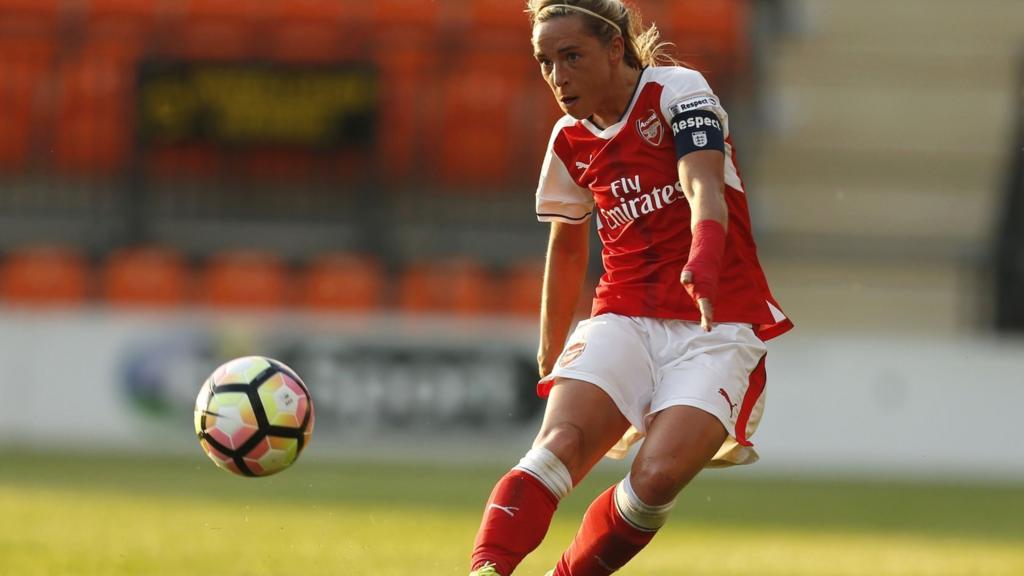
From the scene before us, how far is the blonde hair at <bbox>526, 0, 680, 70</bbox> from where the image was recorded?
4832 millimetres

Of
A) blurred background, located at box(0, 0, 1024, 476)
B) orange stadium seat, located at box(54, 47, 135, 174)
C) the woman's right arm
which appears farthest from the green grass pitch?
orange stadium seat, located at box(54, 47, 135, 174)

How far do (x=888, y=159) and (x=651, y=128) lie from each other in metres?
13.6

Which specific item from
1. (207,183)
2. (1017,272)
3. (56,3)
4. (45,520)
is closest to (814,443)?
(1017,272)

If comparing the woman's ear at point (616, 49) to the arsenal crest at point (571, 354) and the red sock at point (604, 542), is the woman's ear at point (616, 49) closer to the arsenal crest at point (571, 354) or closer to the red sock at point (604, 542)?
the arsenal crest at point (571, 354)

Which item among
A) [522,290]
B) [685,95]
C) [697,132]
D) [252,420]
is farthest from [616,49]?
[522,290]

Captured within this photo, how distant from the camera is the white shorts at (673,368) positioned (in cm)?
478

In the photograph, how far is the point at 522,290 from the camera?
15.1 meters

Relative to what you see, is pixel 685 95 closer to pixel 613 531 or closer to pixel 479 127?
pixel 613 531

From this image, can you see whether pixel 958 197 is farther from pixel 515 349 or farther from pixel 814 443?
pixel 515 349

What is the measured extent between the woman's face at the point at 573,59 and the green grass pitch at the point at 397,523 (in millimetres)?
2231

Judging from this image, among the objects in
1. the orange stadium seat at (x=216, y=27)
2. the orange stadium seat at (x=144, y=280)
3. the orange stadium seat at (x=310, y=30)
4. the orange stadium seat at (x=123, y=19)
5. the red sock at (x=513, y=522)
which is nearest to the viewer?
the red sock at (x=513, y=522)

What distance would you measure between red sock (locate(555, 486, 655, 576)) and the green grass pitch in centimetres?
142

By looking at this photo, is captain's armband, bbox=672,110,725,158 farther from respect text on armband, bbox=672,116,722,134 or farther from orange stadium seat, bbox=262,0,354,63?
orange stadium seat, bbox=262,0,354,63

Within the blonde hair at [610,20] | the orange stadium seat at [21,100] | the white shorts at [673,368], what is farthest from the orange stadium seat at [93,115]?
the white shorts at [673,368]
